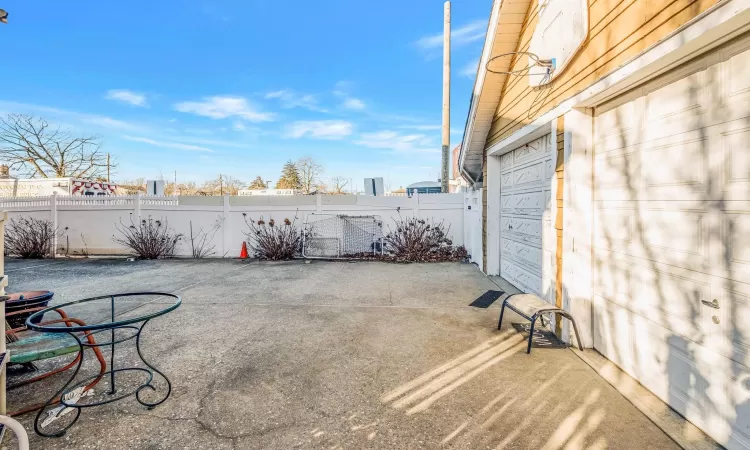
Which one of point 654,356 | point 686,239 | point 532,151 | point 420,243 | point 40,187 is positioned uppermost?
point 40,187

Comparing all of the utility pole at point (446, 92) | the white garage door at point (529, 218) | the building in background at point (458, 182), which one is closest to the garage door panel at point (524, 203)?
the white garage door at point (529, 218)

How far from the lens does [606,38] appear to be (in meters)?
2.60

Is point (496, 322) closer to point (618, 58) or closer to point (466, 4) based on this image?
point (618, 58)

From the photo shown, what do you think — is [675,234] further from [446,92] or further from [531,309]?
[446,92]

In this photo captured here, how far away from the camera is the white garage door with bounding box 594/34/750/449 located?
1648mm

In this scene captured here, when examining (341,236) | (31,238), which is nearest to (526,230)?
(341,236)

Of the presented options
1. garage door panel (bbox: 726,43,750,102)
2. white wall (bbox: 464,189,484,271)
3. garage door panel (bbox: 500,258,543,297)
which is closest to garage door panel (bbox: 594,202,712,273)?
garage door panel (bbox: 726,43,750,102)

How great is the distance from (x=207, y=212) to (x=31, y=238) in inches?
210

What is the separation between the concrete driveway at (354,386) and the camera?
1.83 m

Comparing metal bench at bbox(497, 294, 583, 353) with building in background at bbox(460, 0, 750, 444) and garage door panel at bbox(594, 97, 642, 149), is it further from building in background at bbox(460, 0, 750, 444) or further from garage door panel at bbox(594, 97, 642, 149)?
garage door panel at bbox(594, 97, 642, 149)

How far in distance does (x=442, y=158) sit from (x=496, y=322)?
7.39 metres

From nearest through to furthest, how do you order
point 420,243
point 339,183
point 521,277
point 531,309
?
point 531,309, point 521,277, point 420,243, point 339,183

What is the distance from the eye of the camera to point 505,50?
462 cm

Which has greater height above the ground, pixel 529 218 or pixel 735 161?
pixel 735 161
